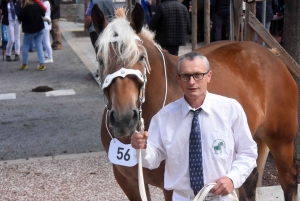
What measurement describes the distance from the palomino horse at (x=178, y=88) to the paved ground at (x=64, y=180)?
58cm

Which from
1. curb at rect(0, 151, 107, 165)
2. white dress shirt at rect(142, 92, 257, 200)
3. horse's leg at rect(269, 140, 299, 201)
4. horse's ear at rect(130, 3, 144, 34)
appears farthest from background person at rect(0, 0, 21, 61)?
white dress shirt at rect(142, 92, 257, 200)

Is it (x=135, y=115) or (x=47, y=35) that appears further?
(x=47, y=35)

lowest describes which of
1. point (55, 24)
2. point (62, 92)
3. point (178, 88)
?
point (62, 92)

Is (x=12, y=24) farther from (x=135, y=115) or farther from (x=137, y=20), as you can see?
(x=135, y=115)

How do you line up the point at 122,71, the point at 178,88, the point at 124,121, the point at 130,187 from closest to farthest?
the point at 124,121 < the point at 122,71 < the point at 178,88 < the point at 130,187

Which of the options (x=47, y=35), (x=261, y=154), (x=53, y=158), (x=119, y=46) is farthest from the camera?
(x=47, y=35)

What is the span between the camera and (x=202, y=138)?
280cm

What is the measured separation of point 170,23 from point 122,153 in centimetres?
552

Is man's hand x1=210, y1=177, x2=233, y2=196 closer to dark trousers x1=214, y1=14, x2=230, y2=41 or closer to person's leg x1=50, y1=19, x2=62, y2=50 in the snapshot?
dark trousers x1=214, y1=14, x2=230, y2=41

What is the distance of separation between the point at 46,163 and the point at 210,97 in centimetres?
397

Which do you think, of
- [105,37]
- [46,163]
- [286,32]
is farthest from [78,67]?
[105,37]

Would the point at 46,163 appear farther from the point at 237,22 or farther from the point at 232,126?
the point at 232,126

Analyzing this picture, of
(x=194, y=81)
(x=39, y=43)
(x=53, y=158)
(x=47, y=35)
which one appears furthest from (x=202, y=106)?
(x=47, y=35)

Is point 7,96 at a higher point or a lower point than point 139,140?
lower
